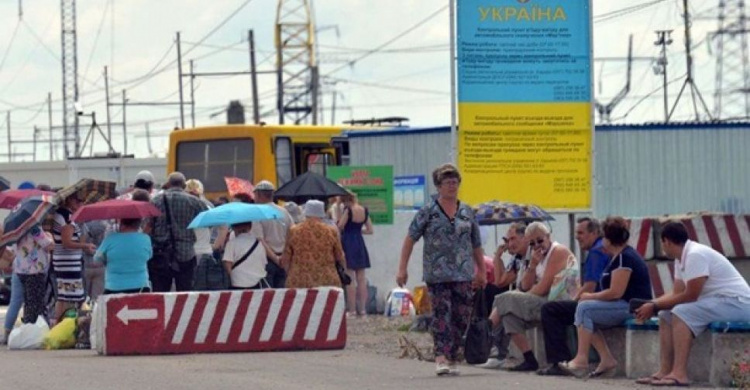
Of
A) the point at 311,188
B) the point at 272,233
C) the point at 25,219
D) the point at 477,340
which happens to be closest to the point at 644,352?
the point at 477,340

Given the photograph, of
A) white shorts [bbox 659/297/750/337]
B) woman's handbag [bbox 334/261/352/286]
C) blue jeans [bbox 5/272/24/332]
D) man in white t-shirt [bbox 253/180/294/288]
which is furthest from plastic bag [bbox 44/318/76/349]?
white shorts [bbox 659/297/750/337]

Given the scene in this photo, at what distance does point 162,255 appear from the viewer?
19.5 meters

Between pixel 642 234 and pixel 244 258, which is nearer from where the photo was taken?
pixel 244 258

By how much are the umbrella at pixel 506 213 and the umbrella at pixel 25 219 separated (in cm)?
463

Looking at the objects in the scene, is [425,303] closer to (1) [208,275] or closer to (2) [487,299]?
(1) [208,275]

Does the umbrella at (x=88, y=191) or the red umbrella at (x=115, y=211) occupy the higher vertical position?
the umbrella at (x=88, y=191)

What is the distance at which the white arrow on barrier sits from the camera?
56.0 feet

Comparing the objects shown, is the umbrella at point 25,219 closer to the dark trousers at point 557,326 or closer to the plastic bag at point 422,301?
the plastic bag at point 422,301

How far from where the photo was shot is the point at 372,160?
A: 30828mm

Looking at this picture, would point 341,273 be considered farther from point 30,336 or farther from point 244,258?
point 30,336

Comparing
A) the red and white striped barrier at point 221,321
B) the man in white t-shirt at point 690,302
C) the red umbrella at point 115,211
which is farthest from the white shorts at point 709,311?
the red umbrella at point 115,211

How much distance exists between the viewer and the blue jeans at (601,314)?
14.5 m

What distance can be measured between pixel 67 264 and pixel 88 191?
1199 mm

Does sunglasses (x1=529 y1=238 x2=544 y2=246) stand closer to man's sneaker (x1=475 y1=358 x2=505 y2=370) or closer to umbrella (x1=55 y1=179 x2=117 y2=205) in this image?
man's sneaker (x1=475 y1=358 x2=505 y2=370)
